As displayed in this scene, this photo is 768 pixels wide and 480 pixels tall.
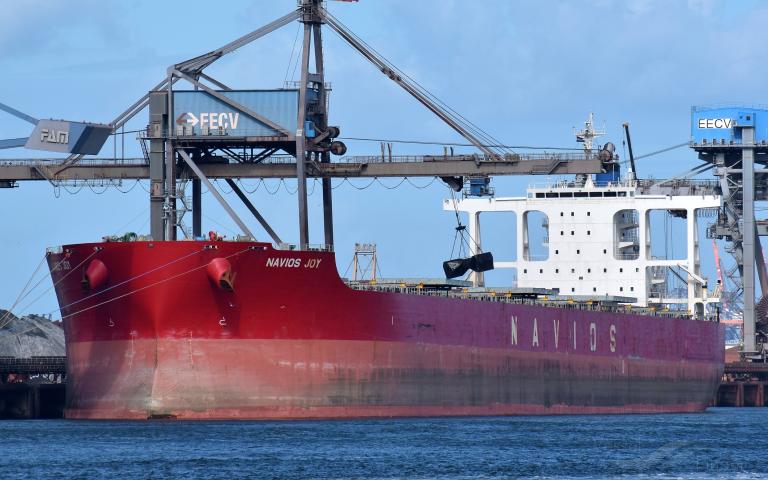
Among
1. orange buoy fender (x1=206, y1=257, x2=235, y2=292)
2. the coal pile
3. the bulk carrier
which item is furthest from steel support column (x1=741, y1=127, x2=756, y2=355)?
orange buoy fender (x1=206, y1=257, x2=235, y2=292)

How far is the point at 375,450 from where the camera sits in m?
36.2

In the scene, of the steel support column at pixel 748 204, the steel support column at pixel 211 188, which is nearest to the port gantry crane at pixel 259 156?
the steel support column at pixel 211 188

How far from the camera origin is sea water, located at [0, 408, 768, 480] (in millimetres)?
32594

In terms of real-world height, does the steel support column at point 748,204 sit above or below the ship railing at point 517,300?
above

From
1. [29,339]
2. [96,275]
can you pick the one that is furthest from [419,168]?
[29,339]

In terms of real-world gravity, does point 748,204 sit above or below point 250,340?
above

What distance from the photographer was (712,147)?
2840 inches

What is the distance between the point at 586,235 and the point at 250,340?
20.6m

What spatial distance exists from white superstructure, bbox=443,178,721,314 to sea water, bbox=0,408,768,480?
45.4ft

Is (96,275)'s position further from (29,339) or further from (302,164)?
(29,339)

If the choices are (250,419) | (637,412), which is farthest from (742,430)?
(250,419)

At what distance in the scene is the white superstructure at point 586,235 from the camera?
59.6 meters

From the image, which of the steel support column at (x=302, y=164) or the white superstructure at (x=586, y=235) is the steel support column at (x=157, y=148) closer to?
the steel support column at (x=302, y=164)

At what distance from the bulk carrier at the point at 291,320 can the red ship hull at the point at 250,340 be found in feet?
0.14
